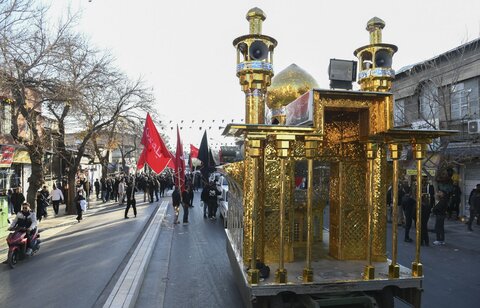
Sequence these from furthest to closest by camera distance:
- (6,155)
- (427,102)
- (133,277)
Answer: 1. (6,155)
2. (427,102)
3. (133,277)

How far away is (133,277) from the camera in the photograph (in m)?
7.88

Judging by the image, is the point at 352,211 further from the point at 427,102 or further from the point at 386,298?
the point at 427,102

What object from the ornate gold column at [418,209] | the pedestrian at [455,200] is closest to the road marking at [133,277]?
the ornate gold column at [418,209]

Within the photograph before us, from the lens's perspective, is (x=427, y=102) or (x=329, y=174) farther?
(x=427, y=102)

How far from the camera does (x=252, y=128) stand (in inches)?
198

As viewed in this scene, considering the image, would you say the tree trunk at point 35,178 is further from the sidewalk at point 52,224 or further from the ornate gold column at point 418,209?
the ornate gold column at point 418,209

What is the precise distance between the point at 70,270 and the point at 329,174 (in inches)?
243

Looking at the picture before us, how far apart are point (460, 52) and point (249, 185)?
54.8 ft

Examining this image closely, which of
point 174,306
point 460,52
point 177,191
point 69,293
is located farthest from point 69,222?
point 460,52

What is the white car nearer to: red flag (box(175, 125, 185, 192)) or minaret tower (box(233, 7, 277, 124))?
red flag (box(175, 125, 185, 192))

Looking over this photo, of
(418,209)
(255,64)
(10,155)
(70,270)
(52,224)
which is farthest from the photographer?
(10,155)

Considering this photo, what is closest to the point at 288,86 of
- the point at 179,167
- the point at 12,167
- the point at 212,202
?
the point at 179,167

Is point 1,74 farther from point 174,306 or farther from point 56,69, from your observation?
point 174,306

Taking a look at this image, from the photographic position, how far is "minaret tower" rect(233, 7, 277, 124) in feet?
20.1
